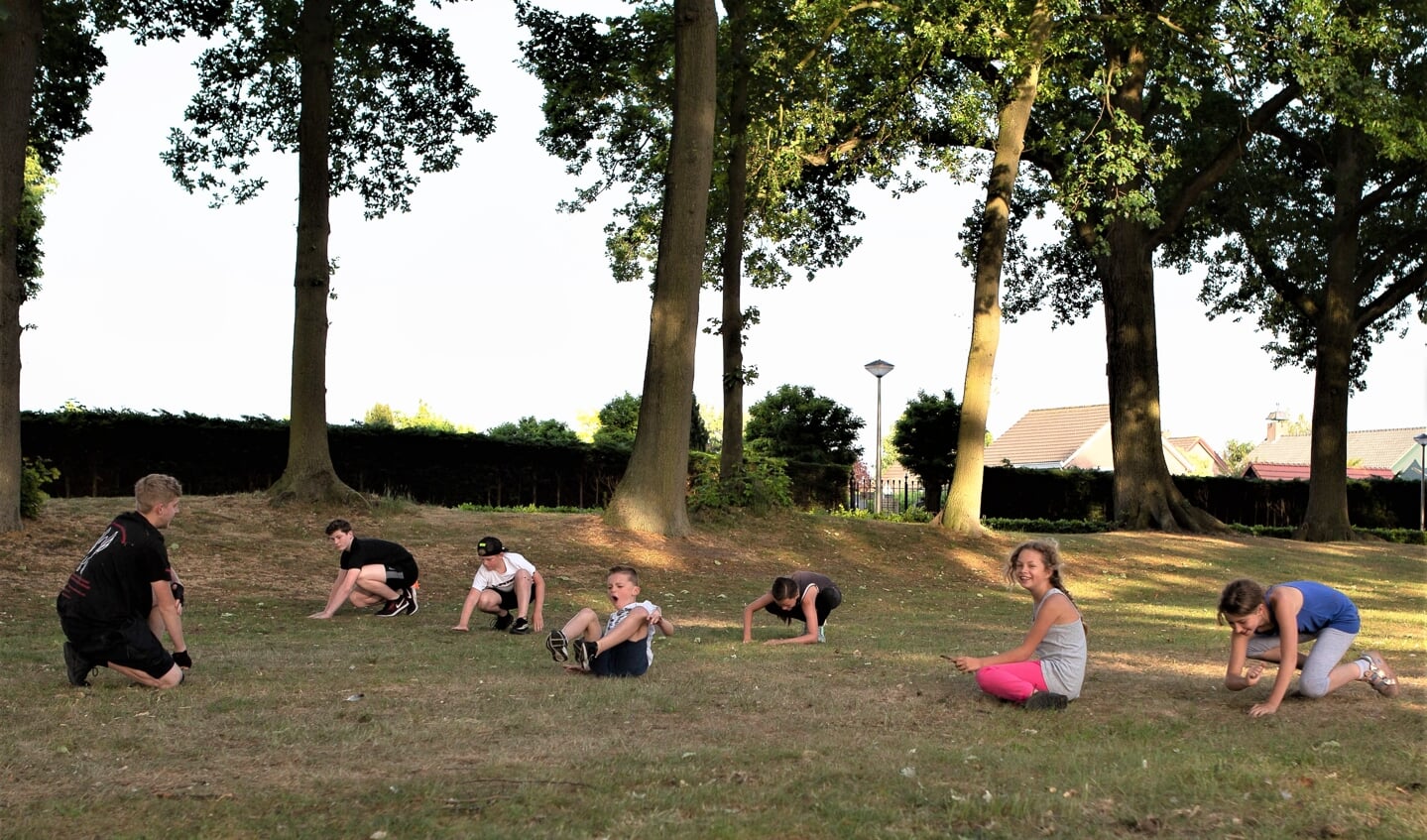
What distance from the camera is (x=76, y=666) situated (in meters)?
7.62

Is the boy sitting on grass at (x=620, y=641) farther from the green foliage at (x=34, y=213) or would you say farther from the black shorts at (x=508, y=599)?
the green foliage at (x=34, y=213)

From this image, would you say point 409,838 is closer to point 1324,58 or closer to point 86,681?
point 86,681

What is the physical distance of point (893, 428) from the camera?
37.0 meters

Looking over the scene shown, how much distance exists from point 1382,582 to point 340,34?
1996cm

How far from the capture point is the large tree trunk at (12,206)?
15.1m

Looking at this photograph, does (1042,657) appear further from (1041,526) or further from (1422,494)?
(1422,494)

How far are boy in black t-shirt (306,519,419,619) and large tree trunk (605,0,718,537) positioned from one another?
668 centimetres

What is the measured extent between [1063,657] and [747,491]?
14.4 m

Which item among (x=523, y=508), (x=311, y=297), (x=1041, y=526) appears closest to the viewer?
(x=311, y=297)

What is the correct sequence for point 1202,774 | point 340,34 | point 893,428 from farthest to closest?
point 893,428 → point 340,34 → point 1202,774

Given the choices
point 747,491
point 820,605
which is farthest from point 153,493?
point 747,491

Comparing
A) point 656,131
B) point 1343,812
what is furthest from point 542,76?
point 1343,812

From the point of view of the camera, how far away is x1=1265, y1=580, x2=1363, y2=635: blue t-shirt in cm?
767

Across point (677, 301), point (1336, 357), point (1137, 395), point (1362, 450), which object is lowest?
point (1137, 395)
